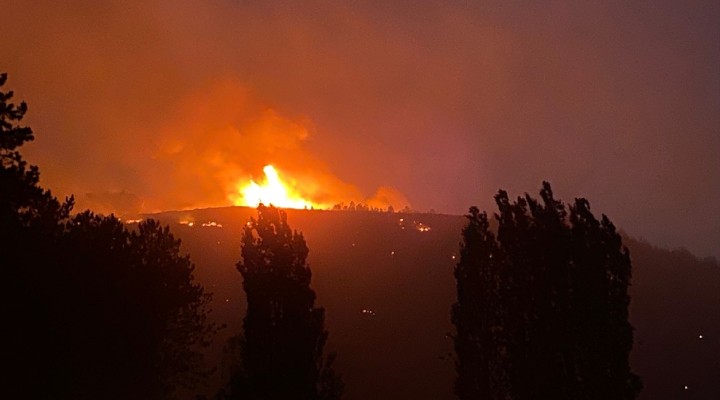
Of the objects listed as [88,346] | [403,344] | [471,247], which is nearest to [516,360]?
[471,247]

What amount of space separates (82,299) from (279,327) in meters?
8.58

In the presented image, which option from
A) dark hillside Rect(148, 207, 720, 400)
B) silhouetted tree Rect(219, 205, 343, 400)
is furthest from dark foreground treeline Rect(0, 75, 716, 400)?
dark hillside Rect(148, 207, 720, 400)

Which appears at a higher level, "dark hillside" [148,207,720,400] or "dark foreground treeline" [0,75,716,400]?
"dark hillside" [148,207,720,400]

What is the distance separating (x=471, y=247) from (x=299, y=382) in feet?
41.5

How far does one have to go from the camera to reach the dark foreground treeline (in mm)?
22234

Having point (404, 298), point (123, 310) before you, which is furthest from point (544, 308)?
point (404, 298)

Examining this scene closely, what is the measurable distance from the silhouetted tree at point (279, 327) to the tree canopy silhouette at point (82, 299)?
18.0 feet

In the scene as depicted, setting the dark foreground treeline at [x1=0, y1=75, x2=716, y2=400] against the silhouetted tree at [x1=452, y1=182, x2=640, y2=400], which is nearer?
the dark foreground treeline at [x1=0, y1=75, x2=716, y2=400]

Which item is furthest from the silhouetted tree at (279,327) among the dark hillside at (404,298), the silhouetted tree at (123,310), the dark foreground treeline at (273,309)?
the dark hillside at (404,298)

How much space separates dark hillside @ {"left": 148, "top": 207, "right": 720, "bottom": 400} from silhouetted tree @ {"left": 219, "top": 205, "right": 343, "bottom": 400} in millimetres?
46260

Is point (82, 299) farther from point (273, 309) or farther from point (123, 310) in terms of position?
point (273, 309)

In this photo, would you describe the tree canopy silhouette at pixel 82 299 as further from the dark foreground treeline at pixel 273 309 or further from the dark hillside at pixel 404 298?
the dark hillside at pixel 404 298

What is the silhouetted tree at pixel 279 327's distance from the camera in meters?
25.8

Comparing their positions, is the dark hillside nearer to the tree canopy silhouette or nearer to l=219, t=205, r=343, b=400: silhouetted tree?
the tree canopy silhouette
